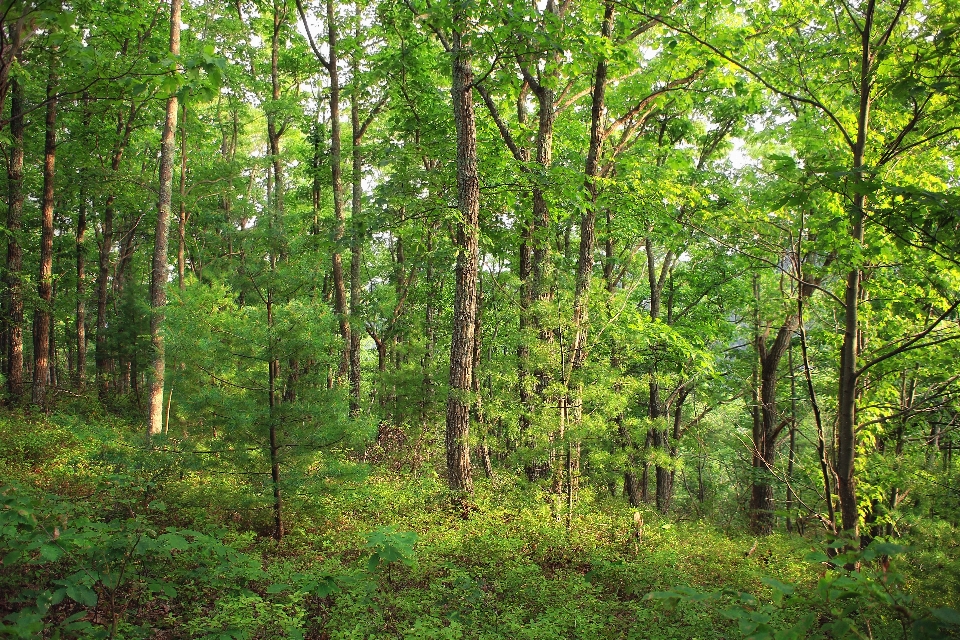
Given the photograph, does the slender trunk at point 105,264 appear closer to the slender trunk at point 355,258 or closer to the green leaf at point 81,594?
the slender trunk at point 355,258

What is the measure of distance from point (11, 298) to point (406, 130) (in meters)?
9.48

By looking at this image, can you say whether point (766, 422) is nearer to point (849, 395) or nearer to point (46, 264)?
point (849, 395)

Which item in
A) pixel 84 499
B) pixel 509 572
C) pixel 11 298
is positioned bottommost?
pixel 509 572

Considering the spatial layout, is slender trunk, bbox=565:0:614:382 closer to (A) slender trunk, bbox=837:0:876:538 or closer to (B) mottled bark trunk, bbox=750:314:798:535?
(A) slender trunk, bbox=837:0:876:538

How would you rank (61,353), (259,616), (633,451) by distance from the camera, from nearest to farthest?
(259,616)
(633,451)
(61,353)

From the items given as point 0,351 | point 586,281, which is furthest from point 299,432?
point 0,351

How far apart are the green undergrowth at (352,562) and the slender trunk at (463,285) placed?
0.64 meters

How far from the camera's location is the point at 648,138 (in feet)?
40.5

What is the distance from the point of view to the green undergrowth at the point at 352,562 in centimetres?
340

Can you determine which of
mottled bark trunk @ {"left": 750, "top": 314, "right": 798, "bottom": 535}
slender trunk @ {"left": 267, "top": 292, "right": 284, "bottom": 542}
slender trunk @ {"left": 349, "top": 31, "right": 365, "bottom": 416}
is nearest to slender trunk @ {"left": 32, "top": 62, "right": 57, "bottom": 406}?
slender trunk @ {"left": 349, "top": 31, "right": 365, "bottom": 416}

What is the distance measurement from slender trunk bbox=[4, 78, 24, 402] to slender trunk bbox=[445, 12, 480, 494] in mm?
9581

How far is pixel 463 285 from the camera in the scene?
8062mm

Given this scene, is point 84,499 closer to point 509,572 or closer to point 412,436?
point 509,572

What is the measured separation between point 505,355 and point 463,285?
208 centimetres
